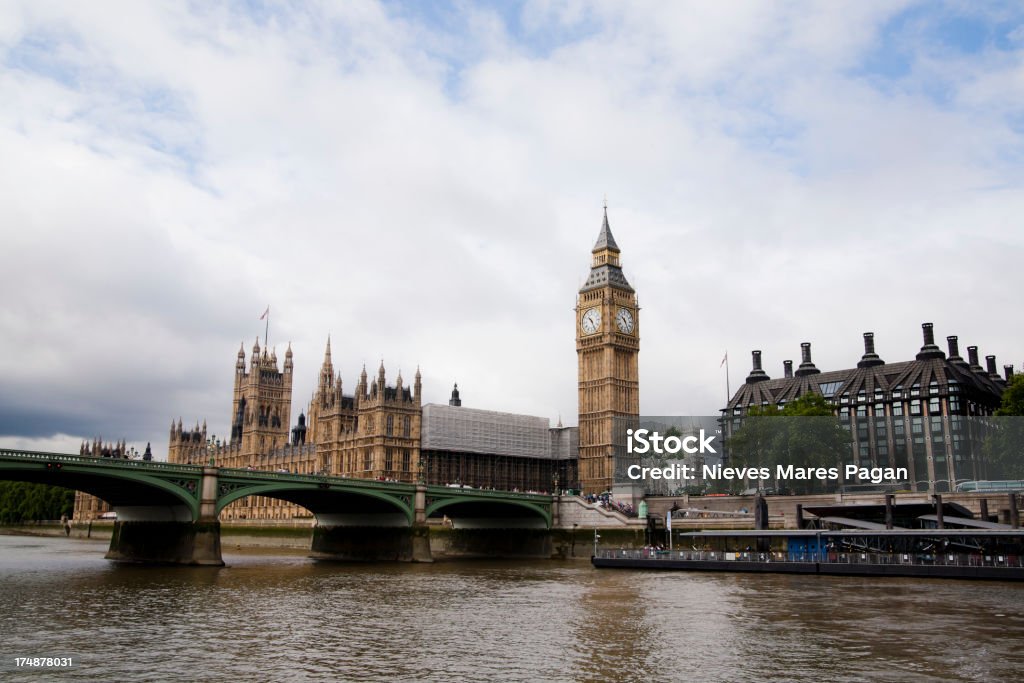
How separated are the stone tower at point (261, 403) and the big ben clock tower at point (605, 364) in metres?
52.5

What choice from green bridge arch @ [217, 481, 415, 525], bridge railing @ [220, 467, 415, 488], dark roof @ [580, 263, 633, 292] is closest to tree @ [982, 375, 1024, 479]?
green bridge arch @ [217, 481, 415, 525]

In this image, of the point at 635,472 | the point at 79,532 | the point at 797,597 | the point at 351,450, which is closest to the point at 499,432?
the point at 351,450

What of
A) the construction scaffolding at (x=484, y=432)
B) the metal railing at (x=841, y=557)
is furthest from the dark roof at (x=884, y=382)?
the metal railing at (x=841, y=557)

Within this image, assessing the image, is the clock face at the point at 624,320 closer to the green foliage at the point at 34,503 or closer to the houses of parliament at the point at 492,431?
the houses of parliament at the point at 492,431

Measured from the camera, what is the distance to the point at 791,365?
151m

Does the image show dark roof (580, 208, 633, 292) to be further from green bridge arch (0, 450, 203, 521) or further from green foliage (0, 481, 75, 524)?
green foliage (0, 481, 75, 524)

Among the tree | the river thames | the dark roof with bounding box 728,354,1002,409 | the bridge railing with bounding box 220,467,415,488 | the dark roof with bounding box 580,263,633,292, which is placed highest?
the dark roof with bounding box 580,263,633,292

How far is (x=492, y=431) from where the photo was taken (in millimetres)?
118312

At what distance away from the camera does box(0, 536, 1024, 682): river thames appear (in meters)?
23.2

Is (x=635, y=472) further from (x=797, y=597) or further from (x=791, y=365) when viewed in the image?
(x=791, y=365)

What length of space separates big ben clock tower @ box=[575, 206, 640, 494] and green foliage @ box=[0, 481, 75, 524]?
90056mm

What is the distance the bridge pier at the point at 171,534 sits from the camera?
5675 cm

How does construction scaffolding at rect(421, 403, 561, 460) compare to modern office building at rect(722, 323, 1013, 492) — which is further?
construction scaffolding at rect(421, 403, 561, 460)

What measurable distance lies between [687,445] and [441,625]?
64.1 metres
